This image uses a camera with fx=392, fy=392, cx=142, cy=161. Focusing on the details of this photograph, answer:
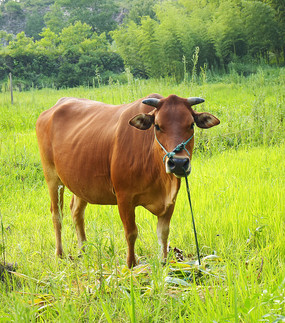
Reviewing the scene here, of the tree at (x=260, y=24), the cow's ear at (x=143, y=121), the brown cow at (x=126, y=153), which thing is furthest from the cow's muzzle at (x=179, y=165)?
the tree at (x=260, y=24)

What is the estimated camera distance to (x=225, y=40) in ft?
65.5

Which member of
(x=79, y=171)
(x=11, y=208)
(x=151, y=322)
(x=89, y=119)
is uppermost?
(x=89, y=119)

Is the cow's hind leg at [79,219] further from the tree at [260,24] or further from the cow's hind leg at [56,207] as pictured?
the tree at [260,24]

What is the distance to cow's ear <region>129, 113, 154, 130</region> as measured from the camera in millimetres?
2766

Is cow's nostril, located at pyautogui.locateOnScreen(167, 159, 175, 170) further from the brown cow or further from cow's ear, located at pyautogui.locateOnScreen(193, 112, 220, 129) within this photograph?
cow's ear, located at pyautogui.locateOnScreen(193, 112, 220, 129)

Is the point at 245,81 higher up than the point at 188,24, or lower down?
lower down

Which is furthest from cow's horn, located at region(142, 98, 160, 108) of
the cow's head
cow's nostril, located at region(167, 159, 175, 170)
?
cow's nostril, located at region(167, 159, 175, 170)

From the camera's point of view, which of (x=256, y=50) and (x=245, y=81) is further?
(x=256, y=50)

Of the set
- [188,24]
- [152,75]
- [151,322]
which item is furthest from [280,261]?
[188,24]

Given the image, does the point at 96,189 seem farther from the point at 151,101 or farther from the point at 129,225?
the point at 151,101

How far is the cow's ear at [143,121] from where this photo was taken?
2.77m

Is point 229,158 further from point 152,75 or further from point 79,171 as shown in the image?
point 152,75

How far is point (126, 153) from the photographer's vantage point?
296 centimetres

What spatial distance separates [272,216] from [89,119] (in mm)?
1867
